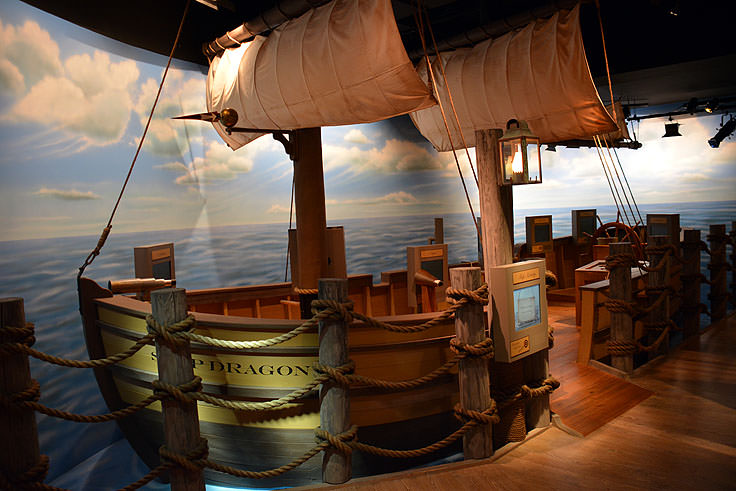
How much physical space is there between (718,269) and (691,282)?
1020mm

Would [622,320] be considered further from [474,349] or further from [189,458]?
[189,458]

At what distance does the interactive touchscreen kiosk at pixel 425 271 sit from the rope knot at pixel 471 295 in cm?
125

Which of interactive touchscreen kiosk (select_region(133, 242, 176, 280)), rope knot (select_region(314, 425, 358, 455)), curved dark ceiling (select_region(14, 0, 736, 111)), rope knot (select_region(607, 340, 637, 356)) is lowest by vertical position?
rope knot (select_region(607, 340, 637, 356))

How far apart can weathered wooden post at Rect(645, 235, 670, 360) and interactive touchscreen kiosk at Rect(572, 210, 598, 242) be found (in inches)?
122

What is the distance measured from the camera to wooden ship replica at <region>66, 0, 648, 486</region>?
2842mm

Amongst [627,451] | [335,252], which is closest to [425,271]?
[335,252]

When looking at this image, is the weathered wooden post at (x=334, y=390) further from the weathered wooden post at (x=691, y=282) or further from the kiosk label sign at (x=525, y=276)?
the weathered wooden post at (x=691, y=282)

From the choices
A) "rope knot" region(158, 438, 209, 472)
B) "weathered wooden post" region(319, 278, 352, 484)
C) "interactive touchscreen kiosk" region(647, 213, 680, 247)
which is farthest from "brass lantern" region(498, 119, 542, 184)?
"interactive touchscreen kiosk" region(647, 213, 680, 247)

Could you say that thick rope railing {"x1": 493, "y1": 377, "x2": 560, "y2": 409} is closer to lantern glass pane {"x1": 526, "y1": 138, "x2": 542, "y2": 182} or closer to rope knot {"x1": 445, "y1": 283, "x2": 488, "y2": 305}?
rope knot {"x1": 445, "y1": 283, "x2": 488, "y2": 305}

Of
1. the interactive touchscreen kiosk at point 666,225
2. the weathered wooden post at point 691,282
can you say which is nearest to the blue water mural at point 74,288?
the interactive touchscreen kiosk at point 666,225

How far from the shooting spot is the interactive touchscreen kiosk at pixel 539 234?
21.9 ft

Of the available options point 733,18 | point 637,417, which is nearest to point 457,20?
point 733,18

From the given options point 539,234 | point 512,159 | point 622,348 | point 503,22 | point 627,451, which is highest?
point 503,22

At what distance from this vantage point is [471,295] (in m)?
2.70
